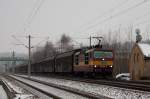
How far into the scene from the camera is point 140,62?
61.1 metres

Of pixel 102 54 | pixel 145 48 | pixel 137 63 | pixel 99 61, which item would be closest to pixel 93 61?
pixel 99 61

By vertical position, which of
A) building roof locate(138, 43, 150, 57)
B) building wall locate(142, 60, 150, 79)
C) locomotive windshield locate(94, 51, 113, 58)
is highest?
building roof locate(138, 43, 150, 57)

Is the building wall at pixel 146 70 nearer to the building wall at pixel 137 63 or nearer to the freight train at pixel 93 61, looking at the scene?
the building wall at pixel 137 63

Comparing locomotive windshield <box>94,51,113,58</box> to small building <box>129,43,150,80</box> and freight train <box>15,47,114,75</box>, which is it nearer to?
freight train <box>15,47,114,75</box>

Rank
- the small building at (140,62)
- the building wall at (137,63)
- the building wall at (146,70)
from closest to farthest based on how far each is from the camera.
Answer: the building wall at (146,70) < the small building at (140,62) < the building wall at (137,63)

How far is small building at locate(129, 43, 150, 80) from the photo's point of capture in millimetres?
58184

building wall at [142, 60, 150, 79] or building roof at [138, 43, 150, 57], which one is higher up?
building roof at [138, 43, 150, 57]

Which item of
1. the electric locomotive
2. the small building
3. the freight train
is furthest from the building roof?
the electric locomotive

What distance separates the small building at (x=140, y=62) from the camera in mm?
58184

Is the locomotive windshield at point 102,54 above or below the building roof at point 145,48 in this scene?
below

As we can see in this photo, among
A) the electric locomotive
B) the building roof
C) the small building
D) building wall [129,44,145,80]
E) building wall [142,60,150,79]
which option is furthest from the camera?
building wall [129,44,145,80]

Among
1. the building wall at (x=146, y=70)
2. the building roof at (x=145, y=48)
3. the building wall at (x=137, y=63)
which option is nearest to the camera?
the building wall at (x=146, y=70)

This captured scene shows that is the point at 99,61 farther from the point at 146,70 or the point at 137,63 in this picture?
the point at 137,63

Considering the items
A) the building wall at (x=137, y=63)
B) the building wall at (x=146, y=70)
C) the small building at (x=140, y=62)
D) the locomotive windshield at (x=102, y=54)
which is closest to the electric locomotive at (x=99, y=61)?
the locomotive windshield at (x=102, y=54)
